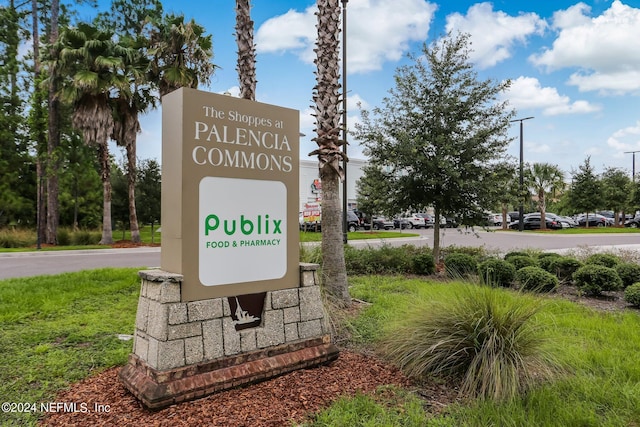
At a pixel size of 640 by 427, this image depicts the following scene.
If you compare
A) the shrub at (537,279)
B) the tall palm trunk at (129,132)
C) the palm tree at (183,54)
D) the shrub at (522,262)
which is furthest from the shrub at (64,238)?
the shrub at (537,279)

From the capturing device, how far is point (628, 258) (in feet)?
34.4

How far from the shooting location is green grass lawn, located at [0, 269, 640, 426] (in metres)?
2.91

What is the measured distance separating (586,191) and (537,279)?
29.9 meters

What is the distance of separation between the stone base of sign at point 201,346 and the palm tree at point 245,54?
517 cm

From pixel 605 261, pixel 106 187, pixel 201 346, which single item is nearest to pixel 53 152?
pixel 106 187

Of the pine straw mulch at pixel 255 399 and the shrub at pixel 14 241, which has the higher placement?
the shrub at pixel 14 241

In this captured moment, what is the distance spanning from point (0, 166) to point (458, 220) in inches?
1016

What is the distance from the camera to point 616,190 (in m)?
33.4

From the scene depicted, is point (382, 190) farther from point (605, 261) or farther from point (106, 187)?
point (106, 187)

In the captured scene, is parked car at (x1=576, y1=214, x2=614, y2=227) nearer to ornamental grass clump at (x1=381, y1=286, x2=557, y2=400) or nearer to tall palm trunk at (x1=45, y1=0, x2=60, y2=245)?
tall palm trunk at (x1=45, y1=0, x2=60, y2=245)

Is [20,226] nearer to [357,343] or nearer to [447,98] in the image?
[447,98]

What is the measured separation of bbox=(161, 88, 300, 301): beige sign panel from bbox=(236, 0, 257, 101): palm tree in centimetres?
431

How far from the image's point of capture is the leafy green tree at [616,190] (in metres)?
33.2

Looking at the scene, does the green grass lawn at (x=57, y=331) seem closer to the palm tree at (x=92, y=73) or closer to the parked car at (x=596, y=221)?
the palm tree at (x=92, y=73)
